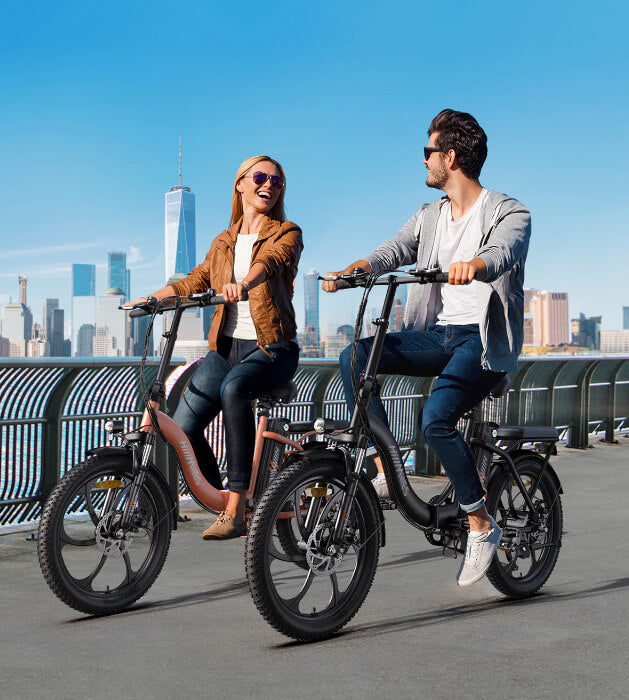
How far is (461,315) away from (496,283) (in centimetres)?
24

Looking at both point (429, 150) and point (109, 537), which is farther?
point (429, 150)

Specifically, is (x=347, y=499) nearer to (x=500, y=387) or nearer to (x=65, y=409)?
(x=500, y=387)

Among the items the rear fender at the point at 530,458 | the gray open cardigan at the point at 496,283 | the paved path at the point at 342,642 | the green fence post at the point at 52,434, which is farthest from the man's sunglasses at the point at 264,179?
the green fence post at the point at 52,434

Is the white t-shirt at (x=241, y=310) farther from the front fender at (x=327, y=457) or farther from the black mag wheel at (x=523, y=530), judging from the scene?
the black mag wheel at (x=523, y=530)

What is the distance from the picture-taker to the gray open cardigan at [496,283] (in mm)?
4188

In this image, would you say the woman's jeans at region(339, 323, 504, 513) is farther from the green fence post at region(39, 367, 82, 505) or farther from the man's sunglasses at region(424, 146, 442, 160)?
the green fence post at region(39, 367, 82, 505)

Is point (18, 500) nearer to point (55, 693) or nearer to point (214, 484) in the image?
point (214, 484)

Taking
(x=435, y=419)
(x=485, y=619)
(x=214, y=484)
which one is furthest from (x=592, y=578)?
(x=214, y=484)

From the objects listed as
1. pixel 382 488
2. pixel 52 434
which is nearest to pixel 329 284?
pixel 382 488

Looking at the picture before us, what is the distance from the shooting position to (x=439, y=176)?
14.9ft

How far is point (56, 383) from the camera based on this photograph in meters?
6.94

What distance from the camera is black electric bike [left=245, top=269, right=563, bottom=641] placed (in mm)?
3807

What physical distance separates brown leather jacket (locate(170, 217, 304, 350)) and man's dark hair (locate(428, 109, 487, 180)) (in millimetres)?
967

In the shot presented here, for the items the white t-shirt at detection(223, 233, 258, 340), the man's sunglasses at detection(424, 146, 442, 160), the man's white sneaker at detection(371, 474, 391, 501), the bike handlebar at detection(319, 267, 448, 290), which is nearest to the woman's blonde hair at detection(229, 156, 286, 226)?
the white t-shirt at detection(223, 233, 258, 340)
